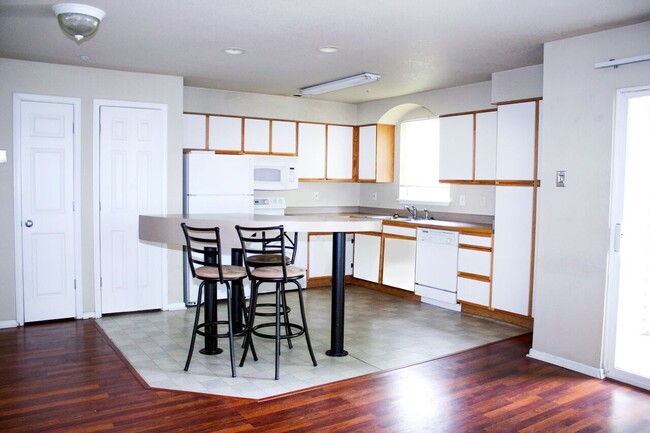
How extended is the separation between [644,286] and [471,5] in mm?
2417

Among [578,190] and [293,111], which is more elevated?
[293,111]

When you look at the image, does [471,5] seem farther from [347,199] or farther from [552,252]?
[347,199]

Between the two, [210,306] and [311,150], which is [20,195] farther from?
[311,150]

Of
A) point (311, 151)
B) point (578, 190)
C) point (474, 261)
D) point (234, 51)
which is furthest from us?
point (311, 151)

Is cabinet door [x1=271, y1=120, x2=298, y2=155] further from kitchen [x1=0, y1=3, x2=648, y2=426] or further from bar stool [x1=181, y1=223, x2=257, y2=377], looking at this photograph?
bar stool [x1=181, y1=223, x2=257, y2=377]

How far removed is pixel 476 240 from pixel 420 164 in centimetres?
170

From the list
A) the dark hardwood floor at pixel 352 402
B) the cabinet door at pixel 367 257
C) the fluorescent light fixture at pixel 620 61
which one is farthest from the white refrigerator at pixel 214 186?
the fluorescent light fixture at pixel 620 61

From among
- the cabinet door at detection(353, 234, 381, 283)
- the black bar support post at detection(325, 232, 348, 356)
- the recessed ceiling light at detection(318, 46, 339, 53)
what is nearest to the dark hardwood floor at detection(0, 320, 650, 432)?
the black bar support post at detection(325, 232, 348, 356)

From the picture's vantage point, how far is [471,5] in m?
3.15

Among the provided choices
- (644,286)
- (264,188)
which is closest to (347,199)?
(264,188)

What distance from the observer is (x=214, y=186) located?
18.4ft

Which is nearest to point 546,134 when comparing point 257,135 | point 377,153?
point 377,153

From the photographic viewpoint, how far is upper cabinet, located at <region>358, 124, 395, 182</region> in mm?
6879

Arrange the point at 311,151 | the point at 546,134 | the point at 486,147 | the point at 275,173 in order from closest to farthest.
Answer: the point at 546,134
the point at 486,147
the point at 275,173
the point at 311,151
